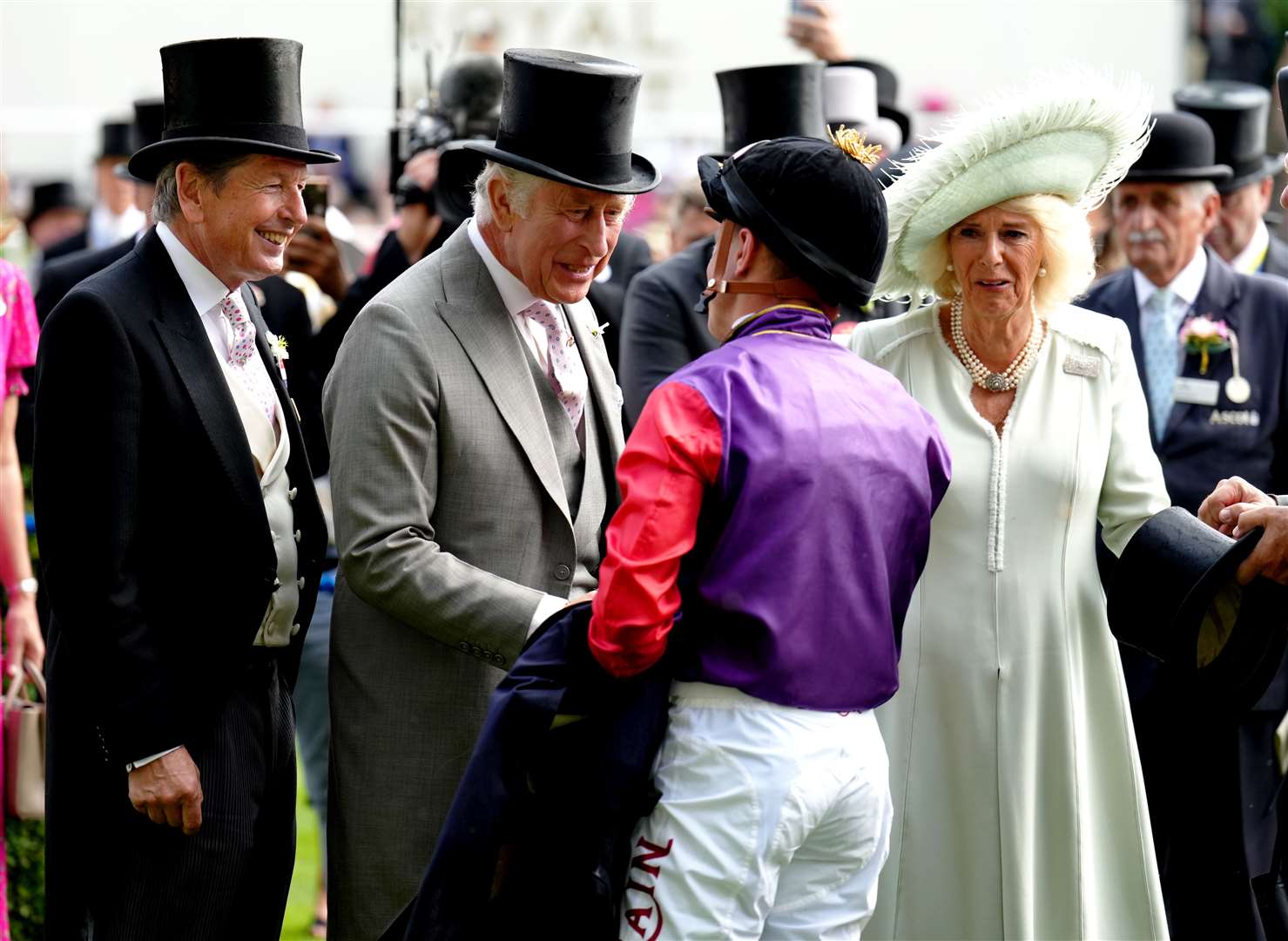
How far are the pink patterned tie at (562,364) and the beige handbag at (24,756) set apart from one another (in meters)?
1.44

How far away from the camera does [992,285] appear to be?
14.0 ft

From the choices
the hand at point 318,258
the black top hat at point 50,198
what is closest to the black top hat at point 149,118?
the hand at point 318,258

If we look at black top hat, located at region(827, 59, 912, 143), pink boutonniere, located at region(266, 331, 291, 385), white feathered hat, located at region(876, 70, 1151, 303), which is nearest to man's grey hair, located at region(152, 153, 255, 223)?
pink boutonniere, located at region(266, 331, 291, 385)

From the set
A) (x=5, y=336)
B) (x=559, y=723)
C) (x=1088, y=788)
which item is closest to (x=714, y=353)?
(x=559, y=723)

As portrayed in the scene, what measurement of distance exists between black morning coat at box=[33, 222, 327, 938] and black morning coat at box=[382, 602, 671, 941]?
2.36 ft

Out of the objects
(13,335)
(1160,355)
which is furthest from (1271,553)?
(13,335)

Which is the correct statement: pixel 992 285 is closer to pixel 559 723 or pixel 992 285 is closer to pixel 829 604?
pixel 829 604

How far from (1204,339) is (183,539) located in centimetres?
347

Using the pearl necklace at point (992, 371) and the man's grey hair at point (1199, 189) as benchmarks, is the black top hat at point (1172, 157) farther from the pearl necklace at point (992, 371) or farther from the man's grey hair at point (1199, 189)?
the pearl necklace at point (992, 371)

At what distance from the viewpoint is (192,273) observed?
11.9 ft

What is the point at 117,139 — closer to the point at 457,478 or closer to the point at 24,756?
the point at 24,756

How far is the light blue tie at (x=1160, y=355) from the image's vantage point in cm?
563

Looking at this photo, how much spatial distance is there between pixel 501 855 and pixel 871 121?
4.00 meters

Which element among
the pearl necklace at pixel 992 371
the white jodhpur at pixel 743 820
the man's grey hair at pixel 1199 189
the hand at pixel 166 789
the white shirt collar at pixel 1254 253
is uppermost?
the man's grey hair at pixel 1199 189
